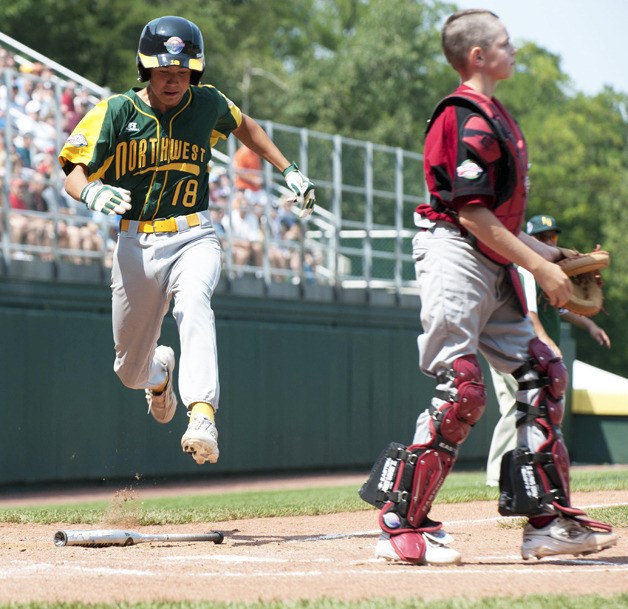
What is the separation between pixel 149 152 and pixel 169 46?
0.58m

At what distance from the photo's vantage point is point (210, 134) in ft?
23.7

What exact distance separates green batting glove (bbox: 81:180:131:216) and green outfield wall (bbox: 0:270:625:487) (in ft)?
21.7

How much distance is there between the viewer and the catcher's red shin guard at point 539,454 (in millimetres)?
5320

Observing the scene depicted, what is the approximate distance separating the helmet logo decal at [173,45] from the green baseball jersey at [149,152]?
374 mm

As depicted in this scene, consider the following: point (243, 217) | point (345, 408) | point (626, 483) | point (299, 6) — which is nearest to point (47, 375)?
point (243, 217)

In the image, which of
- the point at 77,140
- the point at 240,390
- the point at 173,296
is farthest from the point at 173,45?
the point at 240,390

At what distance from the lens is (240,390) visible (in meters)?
15.1

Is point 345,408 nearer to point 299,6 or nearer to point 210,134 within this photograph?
point 210,134

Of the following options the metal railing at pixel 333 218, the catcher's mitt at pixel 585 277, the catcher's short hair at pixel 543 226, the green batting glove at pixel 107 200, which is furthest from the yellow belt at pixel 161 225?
the metal railing at pixel 333 218

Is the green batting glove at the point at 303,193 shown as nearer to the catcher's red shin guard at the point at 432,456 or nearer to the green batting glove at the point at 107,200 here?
the green batting glove at the point at 107,200

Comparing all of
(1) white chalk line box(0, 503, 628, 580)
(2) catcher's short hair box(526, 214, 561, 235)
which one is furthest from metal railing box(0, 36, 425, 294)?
(1) white chalk line box(0, 503, 628, 580)

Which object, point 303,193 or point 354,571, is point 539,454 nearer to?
point 354,571

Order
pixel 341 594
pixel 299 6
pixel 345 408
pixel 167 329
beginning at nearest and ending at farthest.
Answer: pixel 341 594 → pixel 167 329 → pixel 345 408 → pixel 299 6

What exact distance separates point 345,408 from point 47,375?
4.86m
